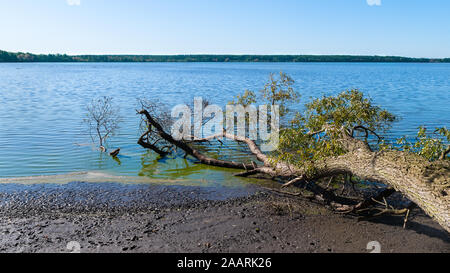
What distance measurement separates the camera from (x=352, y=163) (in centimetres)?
789

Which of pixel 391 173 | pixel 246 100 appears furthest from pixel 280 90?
pixel 391 173

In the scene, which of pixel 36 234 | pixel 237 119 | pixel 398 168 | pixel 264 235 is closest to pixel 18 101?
pixel 237 119

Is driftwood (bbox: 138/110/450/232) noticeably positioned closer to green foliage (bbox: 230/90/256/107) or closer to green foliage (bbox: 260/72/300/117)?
green foliage (bbox: 230/90/256/107)

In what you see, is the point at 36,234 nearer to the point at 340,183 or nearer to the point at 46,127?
the point at 340,183

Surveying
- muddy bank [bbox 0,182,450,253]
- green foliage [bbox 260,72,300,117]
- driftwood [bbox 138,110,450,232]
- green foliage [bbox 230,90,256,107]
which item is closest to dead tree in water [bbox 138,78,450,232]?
driftwood [bbox 138,110,450,232]

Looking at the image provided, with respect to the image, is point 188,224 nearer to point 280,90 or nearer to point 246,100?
point 246,100

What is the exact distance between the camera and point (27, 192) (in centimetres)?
1014

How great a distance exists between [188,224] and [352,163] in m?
3.83

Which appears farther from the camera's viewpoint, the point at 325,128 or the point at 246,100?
the point at 246,100

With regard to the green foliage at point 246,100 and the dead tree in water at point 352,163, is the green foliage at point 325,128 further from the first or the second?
the green foliage at point 246,100

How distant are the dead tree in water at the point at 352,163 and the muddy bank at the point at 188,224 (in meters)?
0.71

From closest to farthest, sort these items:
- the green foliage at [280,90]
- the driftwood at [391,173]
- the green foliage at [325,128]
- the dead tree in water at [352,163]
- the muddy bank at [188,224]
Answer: the driftwood at [391,173], the dead tree in water at [352,163], the muddy bank at [188,224], the green foliage at [325,128], the green foliage at [280,90]

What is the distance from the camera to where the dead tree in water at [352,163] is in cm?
596

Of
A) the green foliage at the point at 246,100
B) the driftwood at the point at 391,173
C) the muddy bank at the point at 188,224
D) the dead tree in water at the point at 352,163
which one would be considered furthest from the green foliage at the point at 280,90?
the muddy bank at the point at 188,224
